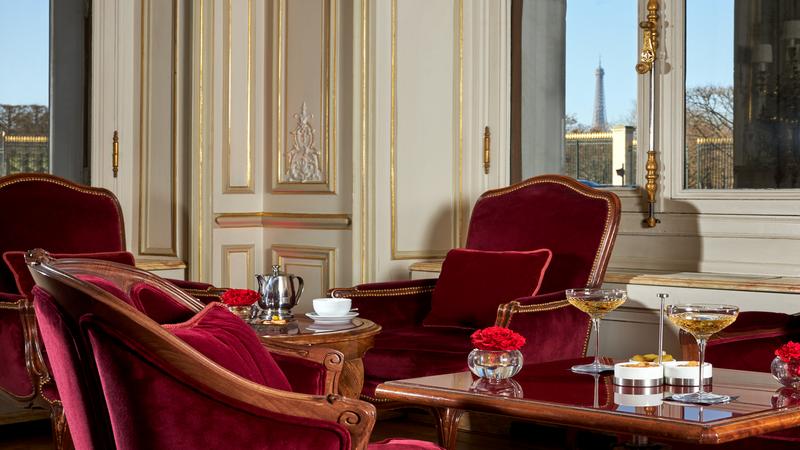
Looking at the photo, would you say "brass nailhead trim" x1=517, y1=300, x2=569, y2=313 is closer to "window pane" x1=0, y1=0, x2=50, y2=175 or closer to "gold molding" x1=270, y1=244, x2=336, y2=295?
"gold molding" x1=270, y1=244, x2=336, y2=295

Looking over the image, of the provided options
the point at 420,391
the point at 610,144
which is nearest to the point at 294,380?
the point at 420,391

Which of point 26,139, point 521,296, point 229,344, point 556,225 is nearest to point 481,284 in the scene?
point 521,296

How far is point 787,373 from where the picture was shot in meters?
2.28

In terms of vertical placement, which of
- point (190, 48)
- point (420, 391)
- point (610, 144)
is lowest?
point (420, 391)

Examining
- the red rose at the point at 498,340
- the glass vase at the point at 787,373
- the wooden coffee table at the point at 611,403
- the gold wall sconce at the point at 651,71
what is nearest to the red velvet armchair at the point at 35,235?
the wooden coffee table at the point at 611,403

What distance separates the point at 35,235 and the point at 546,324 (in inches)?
69.1

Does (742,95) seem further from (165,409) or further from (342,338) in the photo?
(165,409)

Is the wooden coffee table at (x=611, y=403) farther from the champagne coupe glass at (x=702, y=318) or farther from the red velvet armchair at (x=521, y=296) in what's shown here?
the red velvet armchair at (x=521, y=296)

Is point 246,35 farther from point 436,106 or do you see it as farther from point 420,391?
point 420,391

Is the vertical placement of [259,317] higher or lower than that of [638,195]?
lower

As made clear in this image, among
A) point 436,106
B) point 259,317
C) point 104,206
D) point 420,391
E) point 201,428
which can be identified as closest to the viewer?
point 201,428

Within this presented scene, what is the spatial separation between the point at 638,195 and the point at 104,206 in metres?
1.91

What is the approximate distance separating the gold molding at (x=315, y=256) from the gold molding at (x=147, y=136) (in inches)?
17.8

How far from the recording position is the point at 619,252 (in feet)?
13.5
